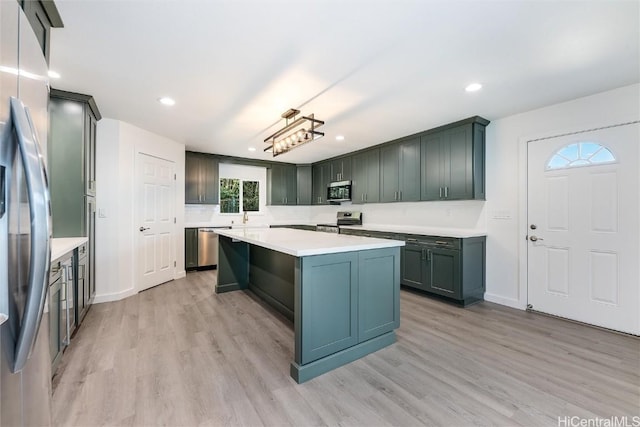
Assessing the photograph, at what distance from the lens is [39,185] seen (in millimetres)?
836

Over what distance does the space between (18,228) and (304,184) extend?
610cm

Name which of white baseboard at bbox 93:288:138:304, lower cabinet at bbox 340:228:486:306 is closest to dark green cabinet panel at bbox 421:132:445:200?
lower cabinet at bbox 340:228:486:306

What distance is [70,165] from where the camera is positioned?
2912 mm

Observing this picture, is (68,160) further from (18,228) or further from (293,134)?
(18,228)

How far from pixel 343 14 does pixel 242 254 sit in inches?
129

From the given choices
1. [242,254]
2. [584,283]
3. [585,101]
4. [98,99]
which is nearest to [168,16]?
[98,99]

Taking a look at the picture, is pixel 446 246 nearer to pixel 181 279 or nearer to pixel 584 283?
pixel 584 283

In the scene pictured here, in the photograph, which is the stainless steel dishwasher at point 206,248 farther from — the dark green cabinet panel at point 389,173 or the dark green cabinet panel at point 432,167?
the dark green cabinet panel at point 432,167

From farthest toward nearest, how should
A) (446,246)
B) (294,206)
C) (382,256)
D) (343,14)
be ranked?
(294,206) < (446,246) < (382,256) < (343,14)

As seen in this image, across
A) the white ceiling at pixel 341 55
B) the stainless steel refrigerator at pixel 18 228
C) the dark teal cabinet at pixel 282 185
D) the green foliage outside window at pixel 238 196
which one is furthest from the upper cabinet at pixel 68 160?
the dark teal cabinet at pixel 282 185

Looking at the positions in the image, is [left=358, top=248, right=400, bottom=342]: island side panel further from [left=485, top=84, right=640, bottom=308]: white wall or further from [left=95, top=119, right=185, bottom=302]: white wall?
[left=95, top=119, right=185, bottom=302]: white wall

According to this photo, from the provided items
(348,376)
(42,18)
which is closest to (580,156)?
(348,376)

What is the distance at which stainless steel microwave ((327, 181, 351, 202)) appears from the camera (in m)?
5.69

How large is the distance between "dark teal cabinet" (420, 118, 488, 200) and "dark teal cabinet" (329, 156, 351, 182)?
1.83 meters
